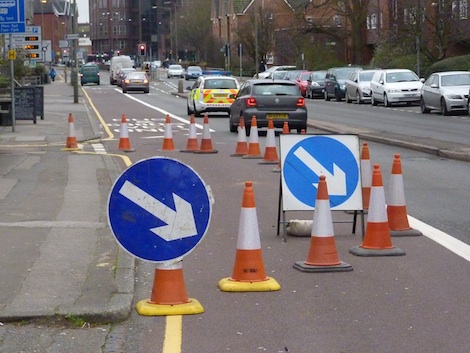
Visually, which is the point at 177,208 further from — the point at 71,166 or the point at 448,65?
the point at 448,65

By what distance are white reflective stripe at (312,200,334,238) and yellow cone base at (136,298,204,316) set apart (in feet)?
5.39

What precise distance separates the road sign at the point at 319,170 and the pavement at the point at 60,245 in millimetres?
1768

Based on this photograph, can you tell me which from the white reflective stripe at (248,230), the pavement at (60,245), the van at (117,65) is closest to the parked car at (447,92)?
the pavement at (60,245)

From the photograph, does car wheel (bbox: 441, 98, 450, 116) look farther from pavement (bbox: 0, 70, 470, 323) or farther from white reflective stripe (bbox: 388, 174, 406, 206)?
white reflective stripe (bbox: 388, 174, 406, 206)

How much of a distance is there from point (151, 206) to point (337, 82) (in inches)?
1785

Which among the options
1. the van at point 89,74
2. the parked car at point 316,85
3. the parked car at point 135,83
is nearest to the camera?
the parked car at point 316,85

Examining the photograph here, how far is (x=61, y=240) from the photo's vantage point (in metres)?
10.0

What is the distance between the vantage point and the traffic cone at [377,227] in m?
9.15

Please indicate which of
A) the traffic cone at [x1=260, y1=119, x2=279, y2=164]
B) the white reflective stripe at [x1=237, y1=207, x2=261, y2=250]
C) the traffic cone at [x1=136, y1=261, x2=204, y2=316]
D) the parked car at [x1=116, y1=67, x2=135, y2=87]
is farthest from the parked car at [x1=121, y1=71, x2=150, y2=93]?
the traffic cone at [x1=136, y1=261, x2=204, y2=316]

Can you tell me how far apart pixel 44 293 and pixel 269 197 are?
6.25m

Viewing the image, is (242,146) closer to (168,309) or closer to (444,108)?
(168,309)

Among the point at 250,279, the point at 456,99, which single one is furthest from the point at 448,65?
the point at 250,279

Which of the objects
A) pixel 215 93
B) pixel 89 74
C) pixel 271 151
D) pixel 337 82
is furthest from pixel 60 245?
pixel 89 74

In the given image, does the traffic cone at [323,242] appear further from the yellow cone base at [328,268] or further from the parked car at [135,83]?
the parked car at [135,83]
